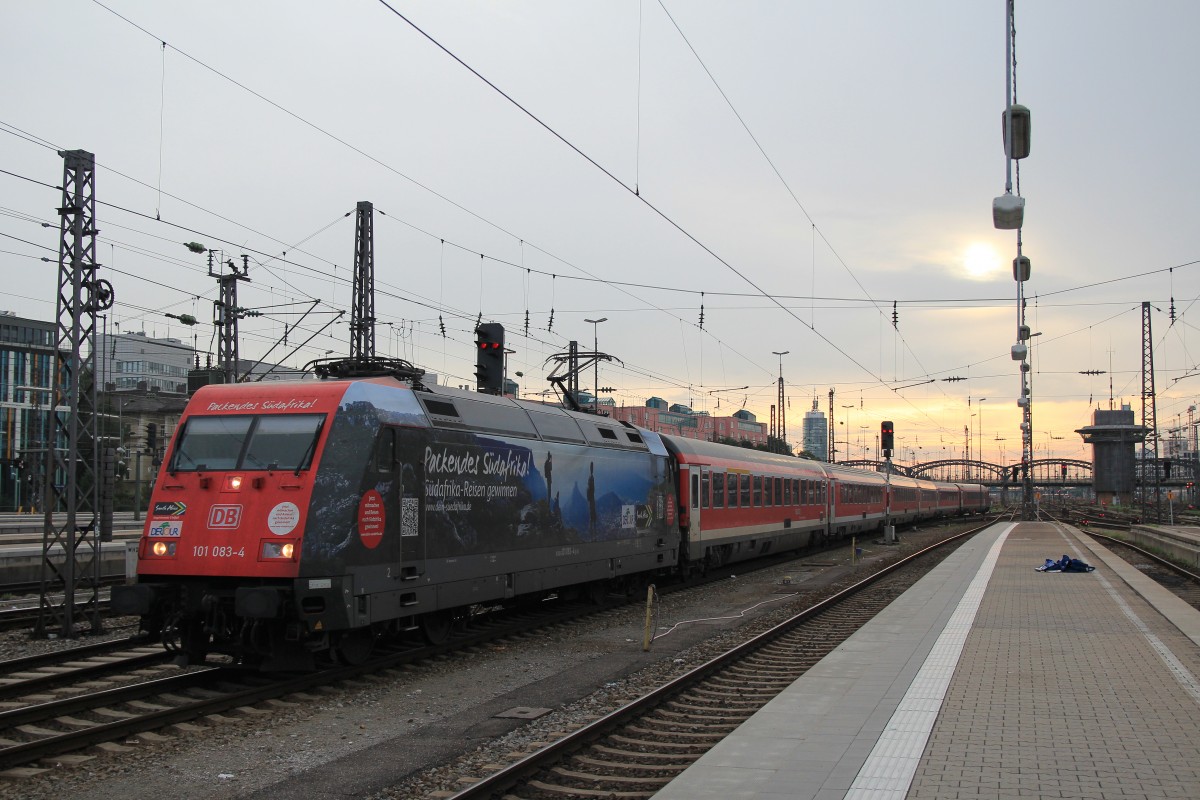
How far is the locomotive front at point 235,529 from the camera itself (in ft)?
32.3

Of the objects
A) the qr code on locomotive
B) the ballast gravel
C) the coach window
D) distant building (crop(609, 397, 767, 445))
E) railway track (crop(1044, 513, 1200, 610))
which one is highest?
distant building (crop(609, 397, 767, 445))

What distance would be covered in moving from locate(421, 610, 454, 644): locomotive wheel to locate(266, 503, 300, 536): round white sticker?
307 cm

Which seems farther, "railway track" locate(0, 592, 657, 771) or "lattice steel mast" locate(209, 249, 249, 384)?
"lattice steel mast" locate(209, 249, 249, 384)

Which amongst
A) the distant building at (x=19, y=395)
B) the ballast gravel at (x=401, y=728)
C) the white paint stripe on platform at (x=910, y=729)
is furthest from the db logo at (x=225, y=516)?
the distant building at (x=19, y=395)

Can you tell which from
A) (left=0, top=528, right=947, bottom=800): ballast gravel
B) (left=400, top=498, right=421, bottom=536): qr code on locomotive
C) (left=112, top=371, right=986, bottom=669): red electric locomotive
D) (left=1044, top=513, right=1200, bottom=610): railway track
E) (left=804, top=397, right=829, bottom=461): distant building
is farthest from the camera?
(left=804, top=397, right=829, bottom=461): distant building

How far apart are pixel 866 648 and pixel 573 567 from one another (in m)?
5.00

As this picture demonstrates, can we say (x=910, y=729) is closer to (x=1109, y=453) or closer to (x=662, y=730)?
(x=662, y=730)

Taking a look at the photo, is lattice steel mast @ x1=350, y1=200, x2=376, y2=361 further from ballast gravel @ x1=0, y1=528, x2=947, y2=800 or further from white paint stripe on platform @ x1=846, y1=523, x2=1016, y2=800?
white paint stripe on platform @ x1=846, y1=523, x2=1016, y2=800

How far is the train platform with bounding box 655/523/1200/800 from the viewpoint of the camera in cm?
658

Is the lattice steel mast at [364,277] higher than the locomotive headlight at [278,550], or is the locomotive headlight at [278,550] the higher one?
the lattice steel mast at [364,277]

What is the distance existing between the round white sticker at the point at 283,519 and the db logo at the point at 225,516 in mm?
400

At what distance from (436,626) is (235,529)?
3572 mm

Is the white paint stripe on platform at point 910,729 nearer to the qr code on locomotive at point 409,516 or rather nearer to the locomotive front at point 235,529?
the qr code on locomotive at point 409,516

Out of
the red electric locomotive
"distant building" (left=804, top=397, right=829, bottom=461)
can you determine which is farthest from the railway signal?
"distant building" (left=804, top=397, right=829, bottom=461)
